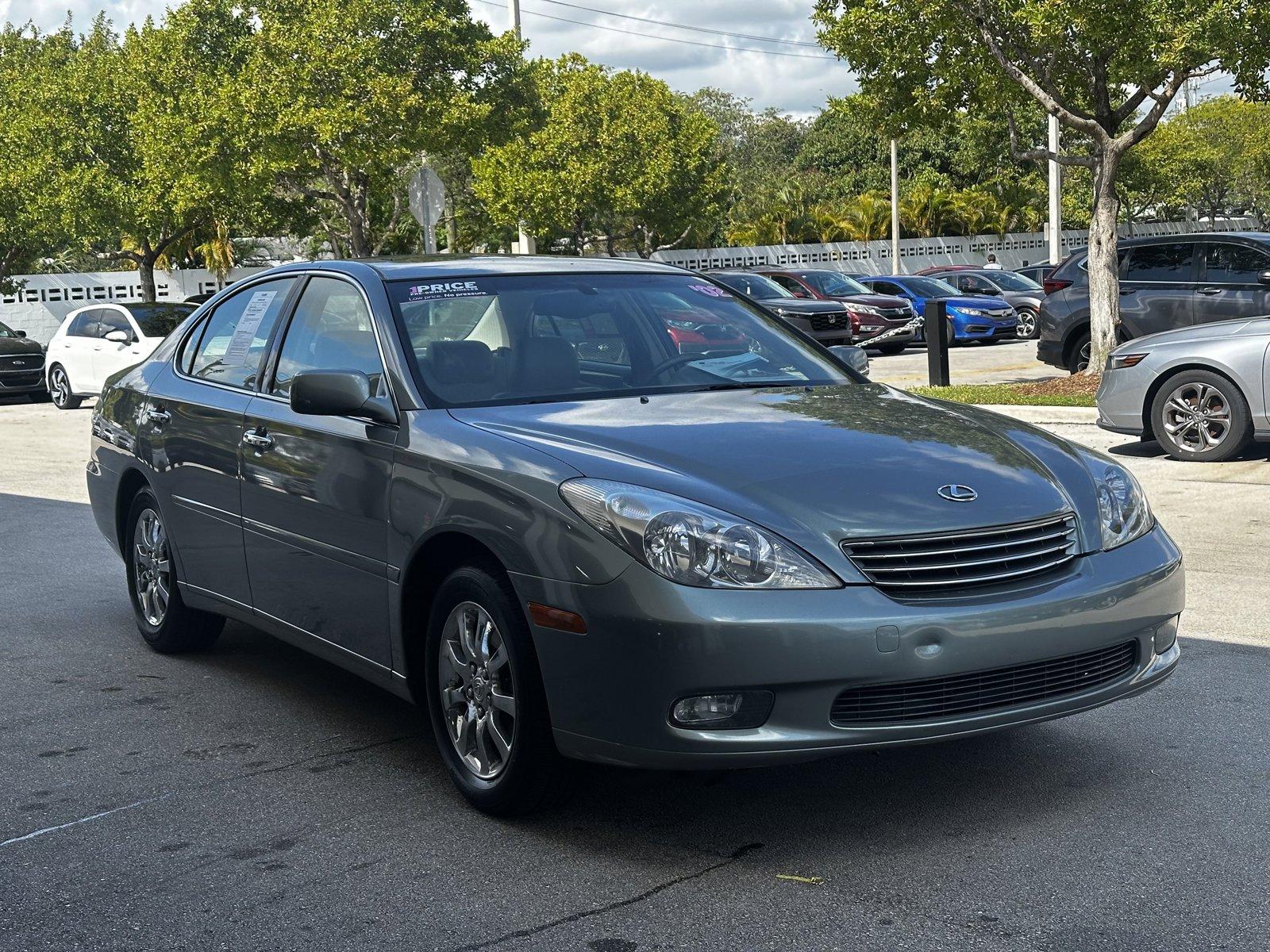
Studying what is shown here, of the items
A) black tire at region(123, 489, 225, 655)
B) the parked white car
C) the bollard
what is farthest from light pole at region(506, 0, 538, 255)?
black tire at region(123, 489, 225, 655)

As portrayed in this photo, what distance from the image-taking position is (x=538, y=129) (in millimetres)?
37562

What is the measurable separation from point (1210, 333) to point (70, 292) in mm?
29232

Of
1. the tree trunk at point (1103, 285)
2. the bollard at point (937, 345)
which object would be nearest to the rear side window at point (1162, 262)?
the tree trunk at point (1103, 285)

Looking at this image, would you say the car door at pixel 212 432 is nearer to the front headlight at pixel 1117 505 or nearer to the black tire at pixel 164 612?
the black tire at pixel 164 612

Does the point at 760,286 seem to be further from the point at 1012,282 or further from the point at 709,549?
the point at 709,549

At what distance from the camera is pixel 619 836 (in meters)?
4.26

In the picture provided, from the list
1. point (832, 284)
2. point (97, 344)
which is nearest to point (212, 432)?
point (97, 344)

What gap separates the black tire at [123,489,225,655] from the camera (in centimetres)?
643

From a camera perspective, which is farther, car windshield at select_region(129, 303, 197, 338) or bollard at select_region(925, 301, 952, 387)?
car windshield at select_region(129, 303, 197, 338)

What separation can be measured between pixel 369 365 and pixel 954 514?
6.74ft

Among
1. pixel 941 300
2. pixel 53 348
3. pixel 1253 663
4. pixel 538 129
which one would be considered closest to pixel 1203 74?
pixel 941 300

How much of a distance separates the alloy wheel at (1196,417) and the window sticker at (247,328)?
7512mm

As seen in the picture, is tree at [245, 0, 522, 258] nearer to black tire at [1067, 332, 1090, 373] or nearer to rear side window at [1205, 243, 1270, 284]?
black tire at [1067, 332, 1090, 373]

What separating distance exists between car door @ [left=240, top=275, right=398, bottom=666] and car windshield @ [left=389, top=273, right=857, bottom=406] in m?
0.22
